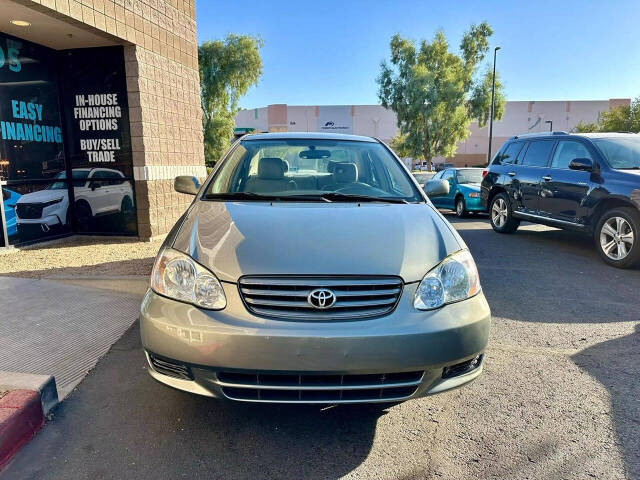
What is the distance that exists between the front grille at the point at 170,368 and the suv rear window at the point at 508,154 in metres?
8.24

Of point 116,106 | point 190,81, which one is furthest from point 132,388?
point 190,81

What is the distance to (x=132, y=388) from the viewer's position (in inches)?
116

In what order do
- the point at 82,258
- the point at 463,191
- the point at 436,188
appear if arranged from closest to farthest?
the point at 436,188 < the point at 82,258 < the point at 463,191

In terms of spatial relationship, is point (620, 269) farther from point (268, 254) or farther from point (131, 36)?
point (131, 36)

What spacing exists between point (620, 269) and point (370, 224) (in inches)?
208

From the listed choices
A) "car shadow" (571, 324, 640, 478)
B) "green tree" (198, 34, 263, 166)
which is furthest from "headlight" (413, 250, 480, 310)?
"green tree" (198, 34, 263, 166)

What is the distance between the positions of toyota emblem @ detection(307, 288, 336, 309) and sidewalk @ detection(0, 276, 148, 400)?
190 centimetres

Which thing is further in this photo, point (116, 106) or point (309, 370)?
point (116, 106)

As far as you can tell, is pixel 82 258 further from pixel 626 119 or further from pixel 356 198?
pixel 626 119

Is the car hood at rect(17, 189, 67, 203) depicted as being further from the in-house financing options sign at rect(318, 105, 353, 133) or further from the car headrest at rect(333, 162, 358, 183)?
the in-house financing options sign at rect(318, 105, 353, 133)

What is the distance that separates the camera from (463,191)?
40.1 feet

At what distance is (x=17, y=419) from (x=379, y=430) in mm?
1946

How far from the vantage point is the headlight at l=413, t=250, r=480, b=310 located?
2209 mm

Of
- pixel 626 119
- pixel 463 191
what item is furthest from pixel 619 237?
pixel 626 119
